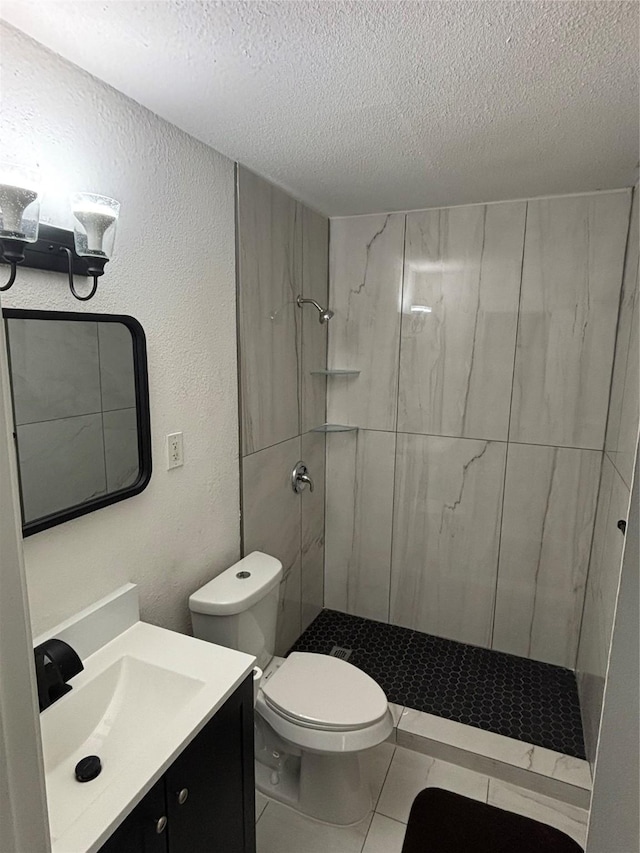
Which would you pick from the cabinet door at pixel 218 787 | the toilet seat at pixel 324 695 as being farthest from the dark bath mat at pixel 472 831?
the cabinet door at pixel 218 787

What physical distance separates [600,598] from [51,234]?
208 centimetres

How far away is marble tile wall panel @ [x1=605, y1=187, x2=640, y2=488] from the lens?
5.13 feet

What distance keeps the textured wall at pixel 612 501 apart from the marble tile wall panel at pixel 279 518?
1.28 meters

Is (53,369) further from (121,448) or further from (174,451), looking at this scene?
(174,451)

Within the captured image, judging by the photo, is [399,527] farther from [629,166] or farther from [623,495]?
[629,166]

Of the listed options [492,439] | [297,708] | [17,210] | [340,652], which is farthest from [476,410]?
[17,210]

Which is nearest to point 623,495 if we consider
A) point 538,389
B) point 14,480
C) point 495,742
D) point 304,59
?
point 538,389

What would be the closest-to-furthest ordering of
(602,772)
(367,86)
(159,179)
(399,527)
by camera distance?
(602,772) < (367,86) < (159,179) < (399,527)

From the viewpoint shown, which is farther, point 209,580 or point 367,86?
point 209,580

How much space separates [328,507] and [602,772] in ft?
5.87

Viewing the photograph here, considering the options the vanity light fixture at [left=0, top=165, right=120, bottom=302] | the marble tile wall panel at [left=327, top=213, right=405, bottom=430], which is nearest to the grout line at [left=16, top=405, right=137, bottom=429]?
the vanity light fixture at [left=0, top=165, right=120, bottom=302]

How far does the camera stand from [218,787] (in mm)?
1224

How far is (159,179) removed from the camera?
1.44m

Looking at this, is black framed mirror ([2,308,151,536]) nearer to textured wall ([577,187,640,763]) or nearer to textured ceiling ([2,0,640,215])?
textured ceiling ([2,0,640,215])
